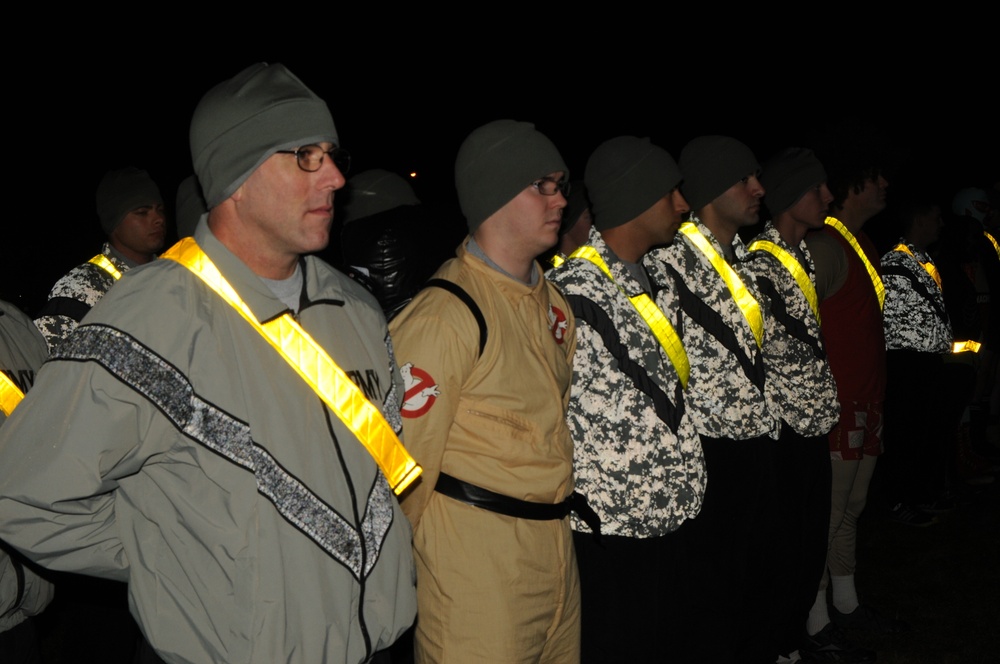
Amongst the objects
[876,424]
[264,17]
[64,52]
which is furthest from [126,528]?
[264,17]

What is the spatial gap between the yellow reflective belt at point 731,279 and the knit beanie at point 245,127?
2.60 m

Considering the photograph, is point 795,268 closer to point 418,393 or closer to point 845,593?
point 845,593

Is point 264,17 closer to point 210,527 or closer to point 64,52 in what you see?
point 64,52

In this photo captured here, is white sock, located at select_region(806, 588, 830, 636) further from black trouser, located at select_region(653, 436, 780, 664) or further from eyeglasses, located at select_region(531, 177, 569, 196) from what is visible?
eyeglasses, located at select_region(531, 177, 569, 196)

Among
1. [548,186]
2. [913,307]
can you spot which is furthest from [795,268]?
[913,307]

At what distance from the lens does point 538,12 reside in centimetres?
1591

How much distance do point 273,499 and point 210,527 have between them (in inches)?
5.5

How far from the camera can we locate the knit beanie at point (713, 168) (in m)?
4.73

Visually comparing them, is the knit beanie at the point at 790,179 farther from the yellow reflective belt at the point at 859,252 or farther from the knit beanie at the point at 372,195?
the knit beanie at the point at 372,195

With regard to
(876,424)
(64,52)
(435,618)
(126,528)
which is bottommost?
(876,424)

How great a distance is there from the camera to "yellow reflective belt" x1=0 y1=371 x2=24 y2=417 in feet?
9.27

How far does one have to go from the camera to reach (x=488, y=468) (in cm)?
293

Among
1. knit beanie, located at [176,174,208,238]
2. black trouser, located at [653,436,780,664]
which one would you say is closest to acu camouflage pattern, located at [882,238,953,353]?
black trouser, located at [653,436,780,664]

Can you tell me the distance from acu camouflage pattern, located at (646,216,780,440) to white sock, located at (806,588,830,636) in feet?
4.82
